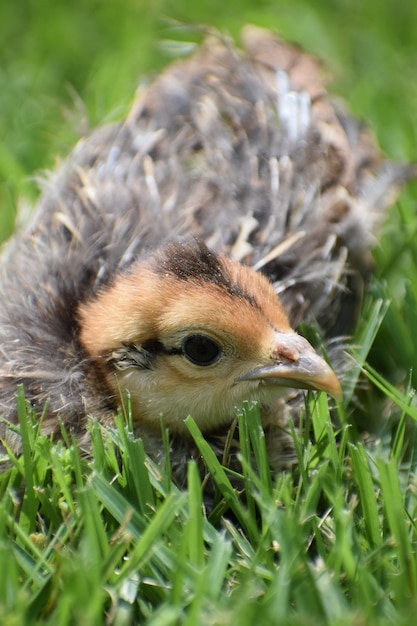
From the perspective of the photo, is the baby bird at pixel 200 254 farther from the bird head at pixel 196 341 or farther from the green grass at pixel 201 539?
the green grass at pixel 201 539

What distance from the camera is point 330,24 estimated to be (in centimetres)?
543

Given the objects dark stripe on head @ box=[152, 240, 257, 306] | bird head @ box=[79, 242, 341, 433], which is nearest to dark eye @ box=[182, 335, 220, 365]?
bird head @ box=[79, 242, 341, 433]

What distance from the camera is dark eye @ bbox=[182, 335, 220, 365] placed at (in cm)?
243

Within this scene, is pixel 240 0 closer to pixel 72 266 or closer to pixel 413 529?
pixel 72 266

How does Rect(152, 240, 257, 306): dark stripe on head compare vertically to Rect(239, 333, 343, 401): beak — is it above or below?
above

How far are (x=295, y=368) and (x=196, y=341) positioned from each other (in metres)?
0.27

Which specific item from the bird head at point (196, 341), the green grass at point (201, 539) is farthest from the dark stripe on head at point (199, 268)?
the green grass at point (201, 539)

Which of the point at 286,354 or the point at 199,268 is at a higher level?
the point at 199,268

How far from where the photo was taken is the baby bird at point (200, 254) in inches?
96.9

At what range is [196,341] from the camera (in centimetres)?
243

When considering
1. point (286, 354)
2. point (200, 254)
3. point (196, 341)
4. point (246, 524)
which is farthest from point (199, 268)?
point (246, 524)

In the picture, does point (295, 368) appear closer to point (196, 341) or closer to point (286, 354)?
point (286, 354)

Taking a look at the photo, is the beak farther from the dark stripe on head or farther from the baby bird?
the dark stripe on head

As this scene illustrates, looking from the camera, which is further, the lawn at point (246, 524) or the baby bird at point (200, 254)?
the baby bird at point (200, 254)
